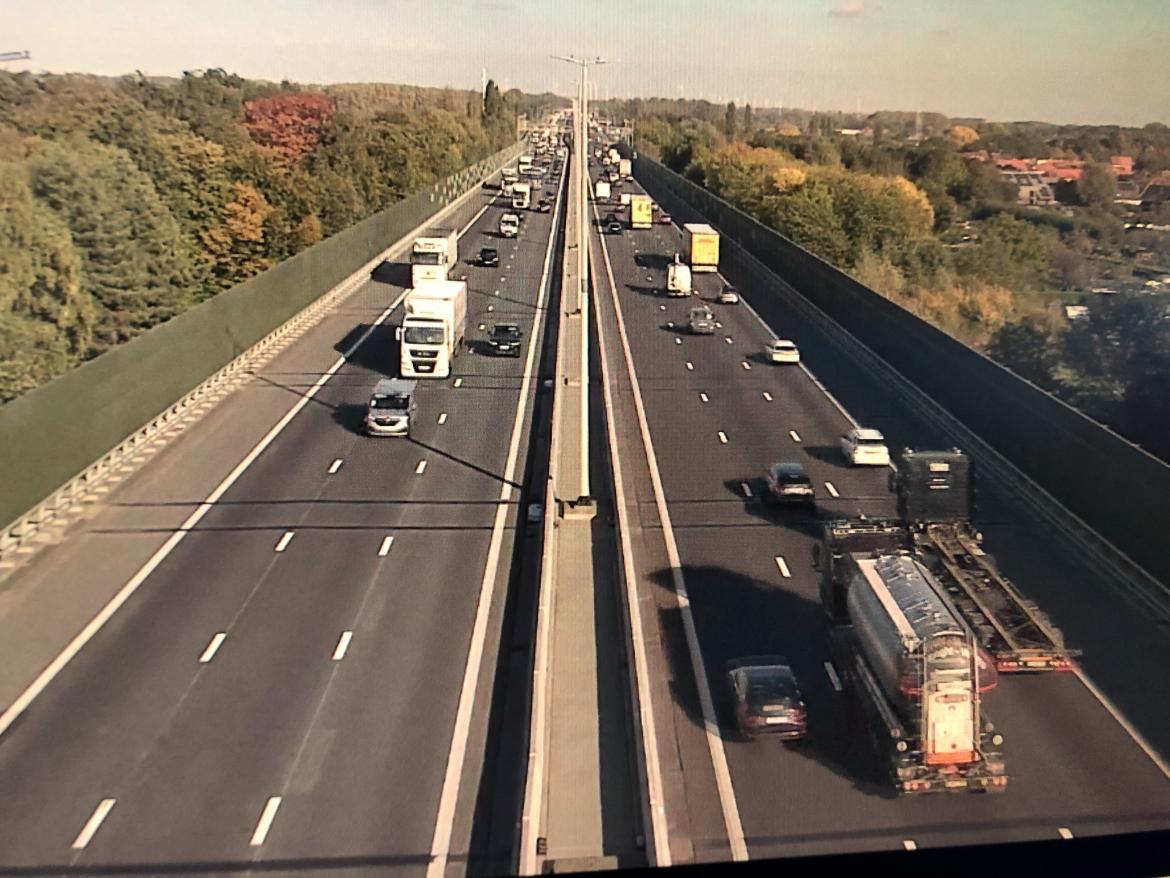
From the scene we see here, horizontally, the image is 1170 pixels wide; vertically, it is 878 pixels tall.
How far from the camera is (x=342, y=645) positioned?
454 inches

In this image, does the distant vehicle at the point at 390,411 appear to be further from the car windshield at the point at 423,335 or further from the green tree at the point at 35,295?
the green tree at the point at 35,295

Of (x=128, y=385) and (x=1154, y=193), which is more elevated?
(x=1154, y=193)

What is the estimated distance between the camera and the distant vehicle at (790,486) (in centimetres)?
1584

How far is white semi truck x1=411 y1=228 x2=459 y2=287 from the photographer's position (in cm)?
3369

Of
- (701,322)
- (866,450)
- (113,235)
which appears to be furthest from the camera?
(113,235)

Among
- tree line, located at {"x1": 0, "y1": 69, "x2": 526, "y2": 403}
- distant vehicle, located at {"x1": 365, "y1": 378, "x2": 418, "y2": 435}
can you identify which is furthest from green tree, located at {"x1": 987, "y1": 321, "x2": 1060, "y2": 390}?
tree line, located at {"x1": 0, "y1": 69, "x2": 526, "y2": 403}

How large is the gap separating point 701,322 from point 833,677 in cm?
2047

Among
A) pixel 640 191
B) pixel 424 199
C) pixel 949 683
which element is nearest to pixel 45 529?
pixel 949 683

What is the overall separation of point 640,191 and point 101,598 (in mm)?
65472

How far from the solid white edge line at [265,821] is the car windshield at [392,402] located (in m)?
11.6

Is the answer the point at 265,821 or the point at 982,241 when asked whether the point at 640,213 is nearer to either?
the point at 982,241

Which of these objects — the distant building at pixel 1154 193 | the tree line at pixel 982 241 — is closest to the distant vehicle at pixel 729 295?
the tree line at pixel 982 241

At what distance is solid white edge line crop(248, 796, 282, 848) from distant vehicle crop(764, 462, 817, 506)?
28.7 ft

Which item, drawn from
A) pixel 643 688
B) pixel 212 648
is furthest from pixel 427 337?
pixel 643 688
